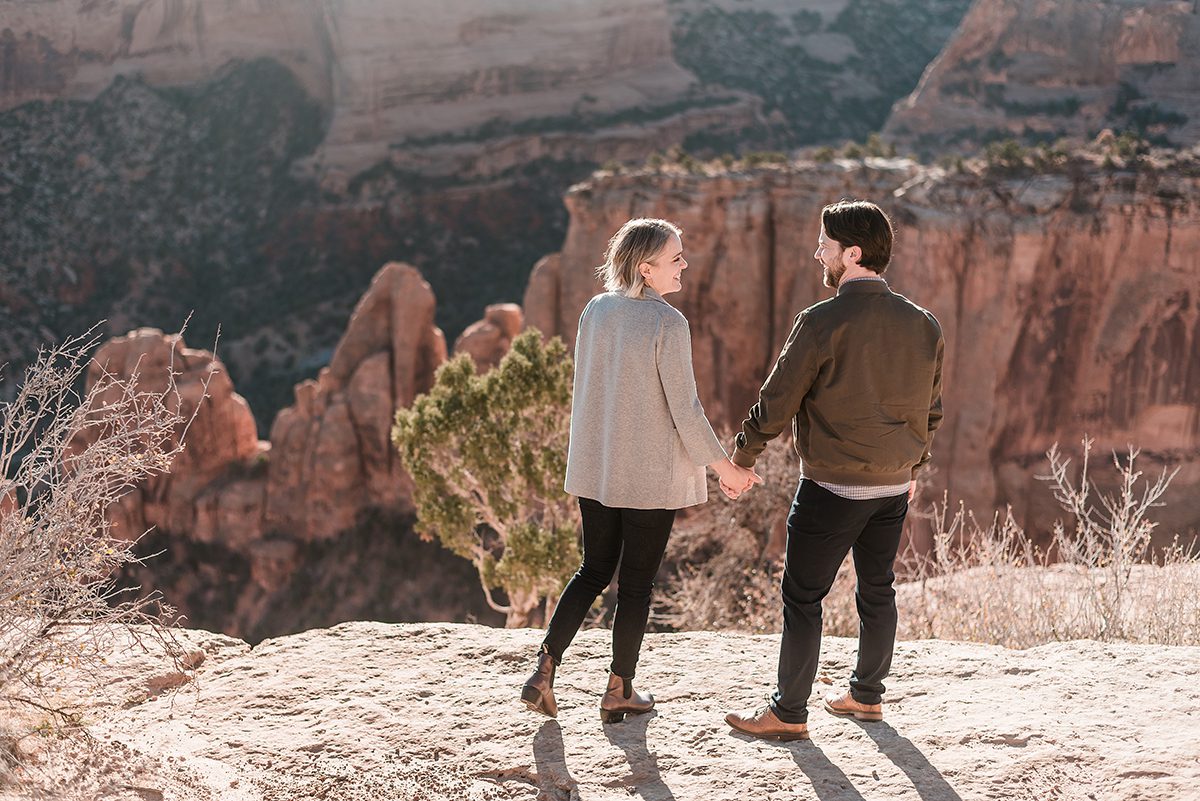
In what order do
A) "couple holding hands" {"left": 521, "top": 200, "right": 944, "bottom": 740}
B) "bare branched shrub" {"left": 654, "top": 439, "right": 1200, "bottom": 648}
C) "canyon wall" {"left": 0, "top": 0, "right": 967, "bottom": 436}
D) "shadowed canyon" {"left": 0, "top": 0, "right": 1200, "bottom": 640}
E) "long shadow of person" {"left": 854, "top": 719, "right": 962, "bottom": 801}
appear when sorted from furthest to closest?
"canyon wall" {"left": 0, "top": 0, "right": 967, "bottom": 436}, "shadowed canyon" {"left": 0, "top": 0, "right": 1200, "bottom": 640}, "bare branched shrub" {"left": 654, "top": 439, "right": 1200, "bottom": 648}, "couple holding hands" {"left": 521, "top": 200, "right": 944, "bottom": 740}, "long shadow of person" {"left": 854, "top": 719, "right": 962, "bottom": 801}

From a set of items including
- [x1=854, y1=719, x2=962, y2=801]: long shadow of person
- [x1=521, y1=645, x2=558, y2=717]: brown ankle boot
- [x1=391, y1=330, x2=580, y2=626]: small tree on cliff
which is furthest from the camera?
[x1=391, y1=330, x2=580, y2=626]: small tree on cliff

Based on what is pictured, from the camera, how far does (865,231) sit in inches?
162

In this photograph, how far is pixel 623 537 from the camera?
174 inches

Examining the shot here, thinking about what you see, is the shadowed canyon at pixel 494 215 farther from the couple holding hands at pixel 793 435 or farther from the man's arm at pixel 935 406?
the man's arm at pixel 935 406

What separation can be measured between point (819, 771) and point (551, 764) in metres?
1.08

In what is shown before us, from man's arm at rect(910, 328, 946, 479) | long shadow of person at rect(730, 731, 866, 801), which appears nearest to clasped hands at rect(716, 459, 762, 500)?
man's arm at rect(910, 328, 946, 479)

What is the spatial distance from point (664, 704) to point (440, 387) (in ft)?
26.4

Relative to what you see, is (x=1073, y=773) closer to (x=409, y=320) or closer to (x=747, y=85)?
(x=409, y=320)

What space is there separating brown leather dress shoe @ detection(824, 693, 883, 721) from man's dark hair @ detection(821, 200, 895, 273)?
191 cm

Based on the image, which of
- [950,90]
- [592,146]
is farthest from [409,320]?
[950,90]

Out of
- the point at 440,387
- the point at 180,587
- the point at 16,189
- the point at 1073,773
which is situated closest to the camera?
the point at 1073,773

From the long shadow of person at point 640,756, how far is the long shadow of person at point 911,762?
936mm

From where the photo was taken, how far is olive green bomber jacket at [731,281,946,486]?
4.05 meters

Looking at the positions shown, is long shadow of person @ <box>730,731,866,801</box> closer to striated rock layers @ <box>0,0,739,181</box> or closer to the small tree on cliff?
the small tree on cliff
